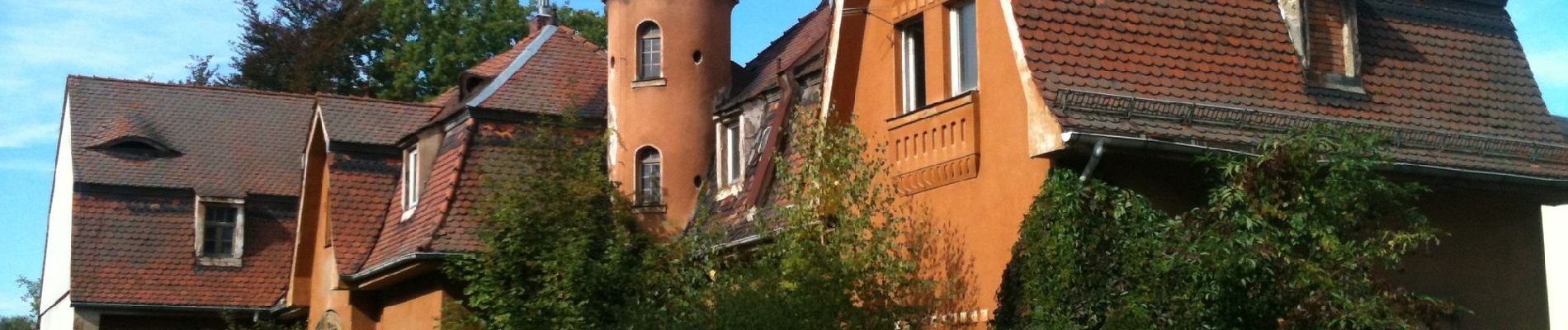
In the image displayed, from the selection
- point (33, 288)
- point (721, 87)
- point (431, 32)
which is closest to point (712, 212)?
point (721, 87)

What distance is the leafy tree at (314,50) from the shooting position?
45.9m

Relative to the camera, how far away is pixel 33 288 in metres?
58.2

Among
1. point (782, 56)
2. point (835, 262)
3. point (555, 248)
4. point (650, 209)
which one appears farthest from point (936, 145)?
point (650, 209)

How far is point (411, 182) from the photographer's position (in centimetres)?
2695

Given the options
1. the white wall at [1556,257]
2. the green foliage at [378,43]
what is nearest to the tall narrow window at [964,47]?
the white wall at [1556,257]

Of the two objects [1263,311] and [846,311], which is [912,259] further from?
[1263,311]

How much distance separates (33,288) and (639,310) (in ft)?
149

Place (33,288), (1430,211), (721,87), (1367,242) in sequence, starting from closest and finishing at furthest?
(1367,242) < (1430,211) < (721,87) < (33,288)

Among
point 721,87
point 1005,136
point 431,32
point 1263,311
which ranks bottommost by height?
point 1263,311

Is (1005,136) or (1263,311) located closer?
(1263,311)

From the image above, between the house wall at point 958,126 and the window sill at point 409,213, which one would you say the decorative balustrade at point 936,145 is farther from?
the window sill at point 409,213

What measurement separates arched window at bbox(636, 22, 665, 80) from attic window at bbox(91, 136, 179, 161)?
1186cm

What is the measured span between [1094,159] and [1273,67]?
2776mm

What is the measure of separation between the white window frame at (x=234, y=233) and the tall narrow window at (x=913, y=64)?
17.6m
